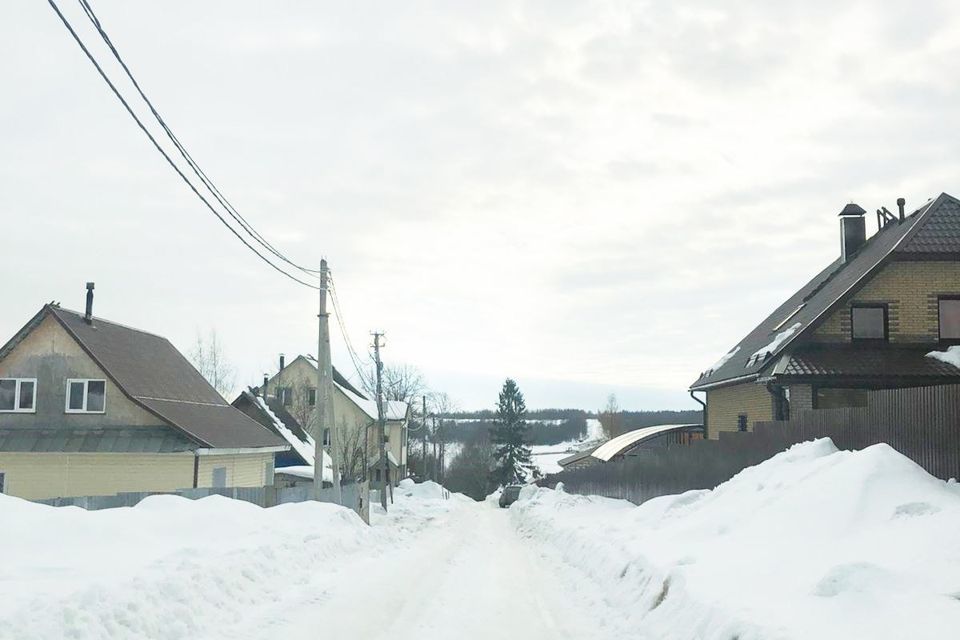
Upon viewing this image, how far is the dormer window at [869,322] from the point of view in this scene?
76.9ft

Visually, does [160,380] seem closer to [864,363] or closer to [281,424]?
[281,424]

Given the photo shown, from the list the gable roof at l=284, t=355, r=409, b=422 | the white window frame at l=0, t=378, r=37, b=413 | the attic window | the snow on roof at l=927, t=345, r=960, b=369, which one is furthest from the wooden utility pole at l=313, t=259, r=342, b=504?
the gable roof at l=284, t=355, r=409, b=422

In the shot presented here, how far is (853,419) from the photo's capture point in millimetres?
12586

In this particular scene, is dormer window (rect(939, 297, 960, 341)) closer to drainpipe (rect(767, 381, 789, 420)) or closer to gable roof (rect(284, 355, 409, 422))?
drainpipe (rect(767, 381, 789, 420))

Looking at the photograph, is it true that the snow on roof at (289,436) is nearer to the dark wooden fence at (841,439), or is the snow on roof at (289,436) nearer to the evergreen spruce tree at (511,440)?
the dark wooden fence at (841,439)

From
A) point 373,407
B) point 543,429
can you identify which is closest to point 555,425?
point 543,429

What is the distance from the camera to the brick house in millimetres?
22547

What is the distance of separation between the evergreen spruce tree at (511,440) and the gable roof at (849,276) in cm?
6041

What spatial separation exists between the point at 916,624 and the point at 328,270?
1972cm

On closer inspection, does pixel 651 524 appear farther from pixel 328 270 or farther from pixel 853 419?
pixel 328 270

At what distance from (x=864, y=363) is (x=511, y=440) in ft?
225

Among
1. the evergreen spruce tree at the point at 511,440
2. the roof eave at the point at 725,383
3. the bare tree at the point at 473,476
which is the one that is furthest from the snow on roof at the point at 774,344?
the bare tree at the point at 473,476

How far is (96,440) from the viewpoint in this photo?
26.9 m

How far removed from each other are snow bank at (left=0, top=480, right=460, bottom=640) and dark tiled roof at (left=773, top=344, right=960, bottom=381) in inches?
493
